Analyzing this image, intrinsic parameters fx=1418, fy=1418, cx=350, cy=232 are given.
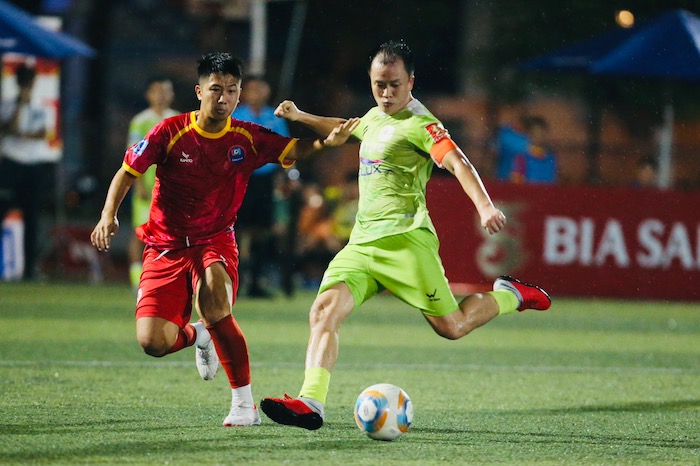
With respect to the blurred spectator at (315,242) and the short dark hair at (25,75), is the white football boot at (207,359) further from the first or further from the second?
the short dark hair at (25,75)

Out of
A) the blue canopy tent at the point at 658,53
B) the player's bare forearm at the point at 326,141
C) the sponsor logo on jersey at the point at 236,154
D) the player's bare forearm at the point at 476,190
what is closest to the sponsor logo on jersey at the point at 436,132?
the player's bare forearm at the point at 476,190

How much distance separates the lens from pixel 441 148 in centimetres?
695

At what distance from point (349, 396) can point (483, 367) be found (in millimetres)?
2042

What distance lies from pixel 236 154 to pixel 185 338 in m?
1.05

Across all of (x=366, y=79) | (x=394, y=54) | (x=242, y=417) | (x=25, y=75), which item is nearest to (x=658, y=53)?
(x=25, y=75)

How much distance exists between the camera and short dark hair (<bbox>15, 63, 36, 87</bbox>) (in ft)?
57.7

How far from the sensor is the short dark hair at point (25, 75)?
1759 centimetres

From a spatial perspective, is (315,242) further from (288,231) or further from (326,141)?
(326,141)

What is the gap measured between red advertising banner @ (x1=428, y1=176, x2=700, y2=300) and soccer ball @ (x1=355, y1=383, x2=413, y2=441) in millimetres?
9714

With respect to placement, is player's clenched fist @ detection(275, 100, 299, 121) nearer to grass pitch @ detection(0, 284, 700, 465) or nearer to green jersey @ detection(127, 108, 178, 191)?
grass pitch @ detection(0, 284, 700, 465)

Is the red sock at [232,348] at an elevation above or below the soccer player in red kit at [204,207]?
below

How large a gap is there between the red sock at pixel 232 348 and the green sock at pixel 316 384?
45 cm

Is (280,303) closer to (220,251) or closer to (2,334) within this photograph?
Answer: (2,334)

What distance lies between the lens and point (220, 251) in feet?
23.8
